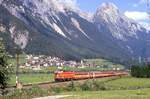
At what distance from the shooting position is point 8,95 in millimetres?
64812

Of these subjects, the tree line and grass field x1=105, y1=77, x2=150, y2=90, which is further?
the tree line

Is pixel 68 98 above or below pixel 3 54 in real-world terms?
below

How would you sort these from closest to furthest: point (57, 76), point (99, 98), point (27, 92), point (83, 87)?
1. point (99, 98)
2. point (27, 92)
3. point (83, 87)
4. point (57, 76)

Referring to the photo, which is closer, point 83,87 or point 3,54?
point 3,54

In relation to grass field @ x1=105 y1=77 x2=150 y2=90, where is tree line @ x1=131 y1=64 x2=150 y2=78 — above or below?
above

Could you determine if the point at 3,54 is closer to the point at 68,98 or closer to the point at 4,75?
the point at 4,75

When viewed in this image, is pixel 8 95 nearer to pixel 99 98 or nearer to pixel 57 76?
pixel 99 98

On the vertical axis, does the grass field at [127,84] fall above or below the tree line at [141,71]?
below

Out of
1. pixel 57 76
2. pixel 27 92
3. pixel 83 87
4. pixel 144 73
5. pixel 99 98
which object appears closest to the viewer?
pixel 99 98

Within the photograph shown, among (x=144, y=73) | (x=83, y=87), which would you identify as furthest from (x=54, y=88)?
(x=144, y=73)

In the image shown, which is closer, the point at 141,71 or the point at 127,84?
the point at 127,84

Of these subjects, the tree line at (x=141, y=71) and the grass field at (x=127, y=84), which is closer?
the grass field at (x=127, y=84)

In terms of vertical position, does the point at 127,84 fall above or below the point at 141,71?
below

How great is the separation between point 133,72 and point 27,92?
114 meters
